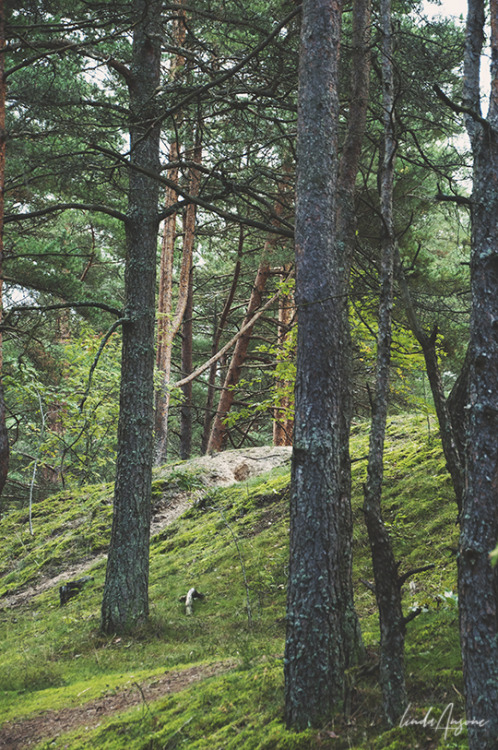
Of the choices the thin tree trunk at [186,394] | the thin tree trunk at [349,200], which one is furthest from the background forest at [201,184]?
the thin tree trunk at [349,200]

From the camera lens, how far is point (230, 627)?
6.23 m

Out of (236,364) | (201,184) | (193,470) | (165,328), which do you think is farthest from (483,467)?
(236,364)

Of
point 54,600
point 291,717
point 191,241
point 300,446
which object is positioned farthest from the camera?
point 191,241

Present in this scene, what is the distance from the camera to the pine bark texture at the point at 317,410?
3.55 meters

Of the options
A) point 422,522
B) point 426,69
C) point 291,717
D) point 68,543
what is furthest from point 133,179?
point 68,543

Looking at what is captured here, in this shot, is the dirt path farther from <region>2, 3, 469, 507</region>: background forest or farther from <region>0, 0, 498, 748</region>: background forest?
<region>2, 3, 469, 507</region>: background forest

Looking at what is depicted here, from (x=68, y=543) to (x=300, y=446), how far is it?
9.00 m

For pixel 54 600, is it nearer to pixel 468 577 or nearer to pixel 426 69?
pixel 468 577

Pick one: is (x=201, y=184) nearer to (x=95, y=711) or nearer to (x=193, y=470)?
(x=193, y=470)

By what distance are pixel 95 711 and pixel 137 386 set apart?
3.54m

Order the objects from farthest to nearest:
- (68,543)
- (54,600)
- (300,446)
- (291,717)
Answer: (68,543)
(54,600)
(300,446)
(291,717)

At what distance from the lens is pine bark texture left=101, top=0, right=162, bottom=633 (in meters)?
6.76

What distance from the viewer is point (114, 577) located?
6.78 metres

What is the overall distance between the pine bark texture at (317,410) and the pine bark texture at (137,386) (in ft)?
9.15
